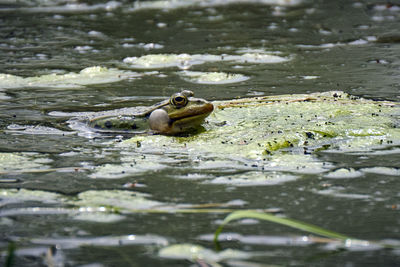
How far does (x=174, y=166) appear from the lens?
13.8ft

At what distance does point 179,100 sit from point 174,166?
0.90 metres

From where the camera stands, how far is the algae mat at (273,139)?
4.12 m

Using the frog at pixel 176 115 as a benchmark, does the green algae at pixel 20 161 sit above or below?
below

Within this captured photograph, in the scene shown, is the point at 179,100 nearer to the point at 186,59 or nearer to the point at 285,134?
the point at 285,134

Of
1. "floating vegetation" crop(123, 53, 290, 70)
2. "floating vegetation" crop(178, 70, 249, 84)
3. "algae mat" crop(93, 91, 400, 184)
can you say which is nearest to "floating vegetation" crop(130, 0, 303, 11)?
"floating vegetation" crop(123, 53, 290, 70)

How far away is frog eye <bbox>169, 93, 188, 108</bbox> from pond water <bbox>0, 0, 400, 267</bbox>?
434 millimetres

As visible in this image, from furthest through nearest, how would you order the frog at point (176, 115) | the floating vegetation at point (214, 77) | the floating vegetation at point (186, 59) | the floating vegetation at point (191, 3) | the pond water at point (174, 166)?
the floating vegetation at point (191, 3)
the floating vegetation at point (186, 59)
the floating vegetation at point (214, 77)
the frog at point (176, 115)
the pond water at point (174, 166)

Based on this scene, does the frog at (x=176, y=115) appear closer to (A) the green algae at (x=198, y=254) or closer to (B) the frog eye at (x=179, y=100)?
(B) the frog eye at (x=179, y=100)

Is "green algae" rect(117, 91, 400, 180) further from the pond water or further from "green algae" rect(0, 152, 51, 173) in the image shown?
"green algae" rect(0, 152, 51, 173)

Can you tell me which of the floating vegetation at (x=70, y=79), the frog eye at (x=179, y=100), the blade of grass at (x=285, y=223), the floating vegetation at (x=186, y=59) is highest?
the floating vegetation at (x=186, y=59)

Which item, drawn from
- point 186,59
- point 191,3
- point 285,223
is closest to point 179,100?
point 285,223

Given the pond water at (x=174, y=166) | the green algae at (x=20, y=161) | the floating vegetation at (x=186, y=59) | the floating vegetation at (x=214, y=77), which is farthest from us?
the floating vegetation at (x=186, y=59)

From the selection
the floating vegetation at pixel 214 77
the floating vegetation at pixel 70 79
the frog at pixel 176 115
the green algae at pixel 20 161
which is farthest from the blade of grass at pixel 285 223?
the floating vegetation at pixel 70 79

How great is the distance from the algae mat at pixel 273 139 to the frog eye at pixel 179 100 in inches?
10.1
